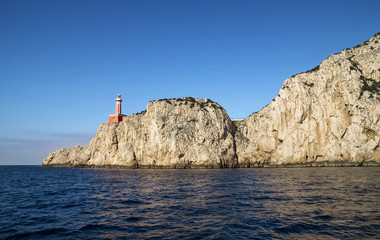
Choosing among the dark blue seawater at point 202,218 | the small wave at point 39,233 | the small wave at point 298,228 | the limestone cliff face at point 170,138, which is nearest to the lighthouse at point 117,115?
the limestone cliff face at point 170,138

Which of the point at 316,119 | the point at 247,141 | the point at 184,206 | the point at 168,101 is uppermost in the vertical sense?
the point at 168,101

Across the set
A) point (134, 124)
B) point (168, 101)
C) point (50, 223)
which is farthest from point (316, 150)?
point (50, 223)

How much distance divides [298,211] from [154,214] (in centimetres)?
948

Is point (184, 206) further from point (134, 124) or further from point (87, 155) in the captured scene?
point (87, 155)

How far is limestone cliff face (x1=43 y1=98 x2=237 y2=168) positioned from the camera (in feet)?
292

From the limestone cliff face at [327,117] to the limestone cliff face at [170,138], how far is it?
41.5ft

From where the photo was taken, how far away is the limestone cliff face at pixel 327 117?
72000 millimetres

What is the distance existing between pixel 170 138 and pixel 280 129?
3977cm

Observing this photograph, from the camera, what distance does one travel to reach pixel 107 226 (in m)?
13.8

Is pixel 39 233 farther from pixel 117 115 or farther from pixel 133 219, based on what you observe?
pixel 117 115

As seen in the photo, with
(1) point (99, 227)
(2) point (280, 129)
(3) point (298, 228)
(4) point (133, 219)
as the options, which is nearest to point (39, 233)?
(1) point (99, 227)

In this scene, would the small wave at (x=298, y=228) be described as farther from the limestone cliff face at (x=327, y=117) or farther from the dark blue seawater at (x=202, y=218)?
the limestone cliff face at (x=327, y=117)

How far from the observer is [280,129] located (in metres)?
89.8

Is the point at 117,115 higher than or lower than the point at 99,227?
higher
